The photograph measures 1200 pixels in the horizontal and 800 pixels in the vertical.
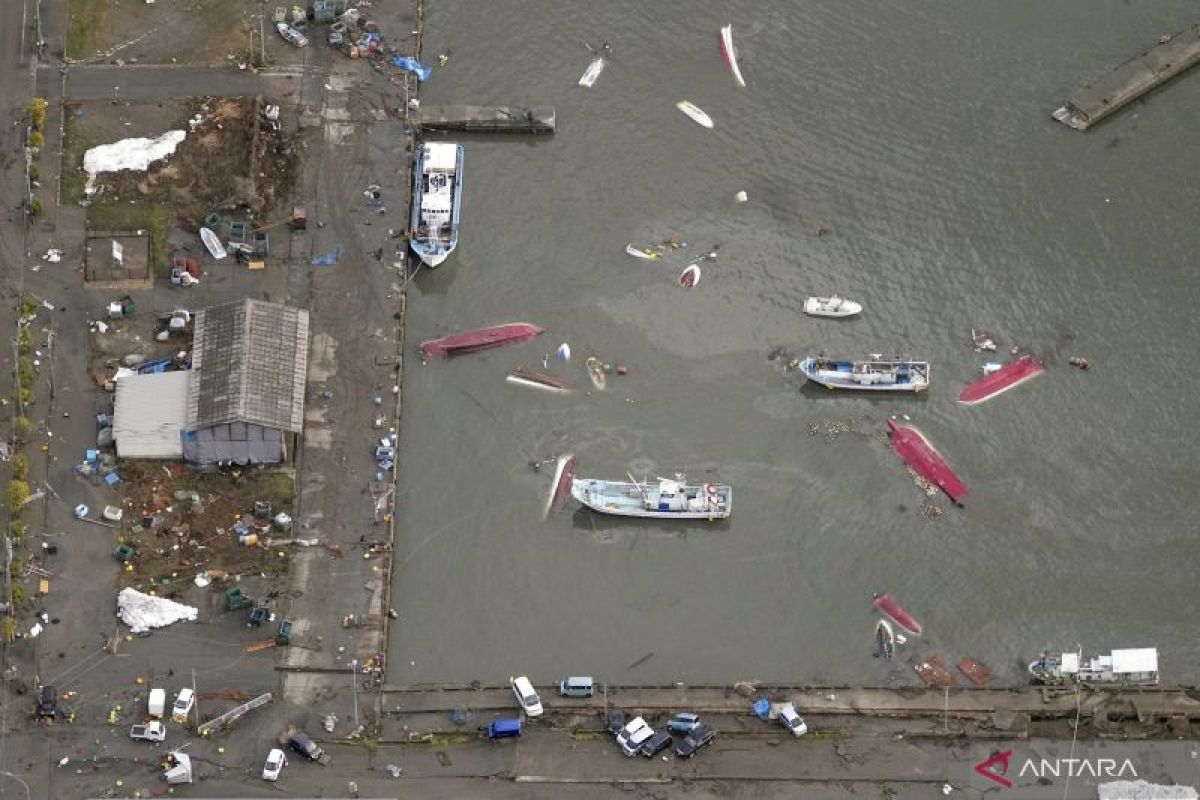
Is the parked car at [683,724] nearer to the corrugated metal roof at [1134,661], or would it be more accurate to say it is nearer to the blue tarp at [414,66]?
the corrugated metal roof at [1134,661]

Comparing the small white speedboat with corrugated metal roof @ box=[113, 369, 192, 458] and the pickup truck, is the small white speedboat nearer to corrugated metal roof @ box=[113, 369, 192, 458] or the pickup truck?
corrugated metal roof @ box=[113, 369, 192, 458]

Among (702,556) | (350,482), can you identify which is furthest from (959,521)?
(350,482)

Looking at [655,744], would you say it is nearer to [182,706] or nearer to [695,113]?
[182,706]

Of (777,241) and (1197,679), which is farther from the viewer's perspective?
(777,241)

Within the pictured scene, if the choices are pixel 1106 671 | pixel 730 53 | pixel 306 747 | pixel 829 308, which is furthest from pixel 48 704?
pixel 730 53

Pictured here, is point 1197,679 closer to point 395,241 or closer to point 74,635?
point 395,241
